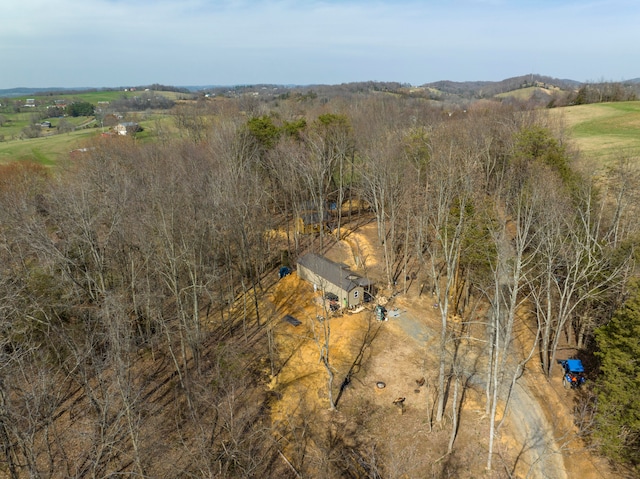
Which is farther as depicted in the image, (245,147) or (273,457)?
(245,147)

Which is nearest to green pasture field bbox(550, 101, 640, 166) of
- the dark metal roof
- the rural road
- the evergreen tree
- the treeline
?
the treeline

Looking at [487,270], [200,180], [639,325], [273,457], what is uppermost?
[200,180]

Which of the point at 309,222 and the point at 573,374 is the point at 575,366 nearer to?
the point at 573,374

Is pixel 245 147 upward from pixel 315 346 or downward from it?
upward

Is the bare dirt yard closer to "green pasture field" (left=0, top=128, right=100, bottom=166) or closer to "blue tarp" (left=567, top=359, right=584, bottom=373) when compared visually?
"blue tarp" (left=567, top=359, right=584, bottom=373)

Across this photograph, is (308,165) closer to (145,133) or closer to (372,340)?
(372,340)

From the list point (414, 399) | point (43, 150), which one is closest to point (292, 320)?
point (414, 399)

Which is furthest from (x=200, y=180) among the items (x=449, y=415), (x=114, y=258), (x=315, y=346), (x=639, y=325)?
(x=639, y=325)
